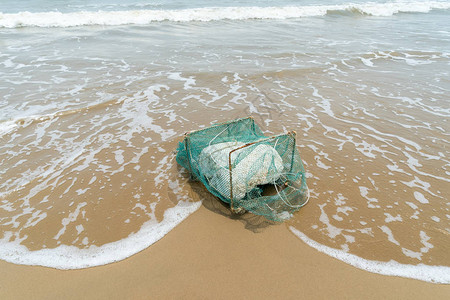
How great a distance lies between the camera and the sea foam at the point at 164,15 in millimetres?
17844

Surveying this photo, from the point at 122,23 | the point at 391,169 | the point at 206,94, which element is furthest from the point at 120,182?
the point at 122,23

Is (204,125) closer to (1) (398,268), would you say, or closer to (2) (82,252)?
(2) (82,252)

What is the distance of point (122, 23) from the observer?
1822cm

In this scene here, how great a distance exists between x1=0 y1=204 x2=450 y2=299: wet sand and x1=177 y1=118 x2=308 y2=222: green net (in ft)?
1.67

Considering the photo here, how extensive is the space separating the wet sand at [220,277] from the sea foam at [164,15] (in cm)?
1850

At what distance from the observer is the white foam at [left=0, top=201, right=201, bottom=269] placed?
3496mm

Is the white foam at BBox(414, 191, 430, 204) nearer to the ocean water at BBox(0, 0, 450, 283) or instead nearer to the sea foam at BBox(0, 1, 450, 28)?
the ocean water at BBox(0, 0, 450, 283)

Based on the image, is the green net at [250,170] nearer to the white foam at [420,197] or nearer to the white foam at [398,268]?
the white foam at [398,268]

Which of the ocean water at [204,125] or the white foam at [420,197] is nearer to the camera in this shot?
the ocean water at [204,125]

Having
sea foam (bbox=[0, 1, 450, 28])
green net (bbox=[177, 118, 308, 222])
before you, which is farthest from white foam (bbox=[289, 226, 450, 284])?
sea foam (bbox=[0, 1, 450, 28])

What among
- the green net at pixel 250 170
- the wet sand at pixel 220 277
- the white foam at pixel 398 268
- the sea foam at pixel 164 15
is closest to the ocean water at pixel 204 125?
the white foam at pixel 398 268

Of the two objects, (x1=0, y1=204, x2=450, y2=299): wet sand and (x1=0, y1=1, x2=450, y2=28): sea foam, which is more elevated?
(x1=0, y1=1, x2=450, y2=28): sea foam

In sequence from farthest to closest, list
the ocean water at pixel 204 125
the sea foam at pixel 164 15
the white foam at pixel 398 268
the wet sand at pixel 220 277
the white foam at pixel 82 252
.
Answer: the sea foam at pixel 164 15, the ocean water at pixel 204 125, the white foam at pixel 82 252, the white foam at pixel 398 268, the wet sand at pixel 220 277

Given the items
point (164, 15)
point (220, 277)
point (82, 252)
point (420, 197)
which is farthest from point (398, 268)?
point (164, 15)
